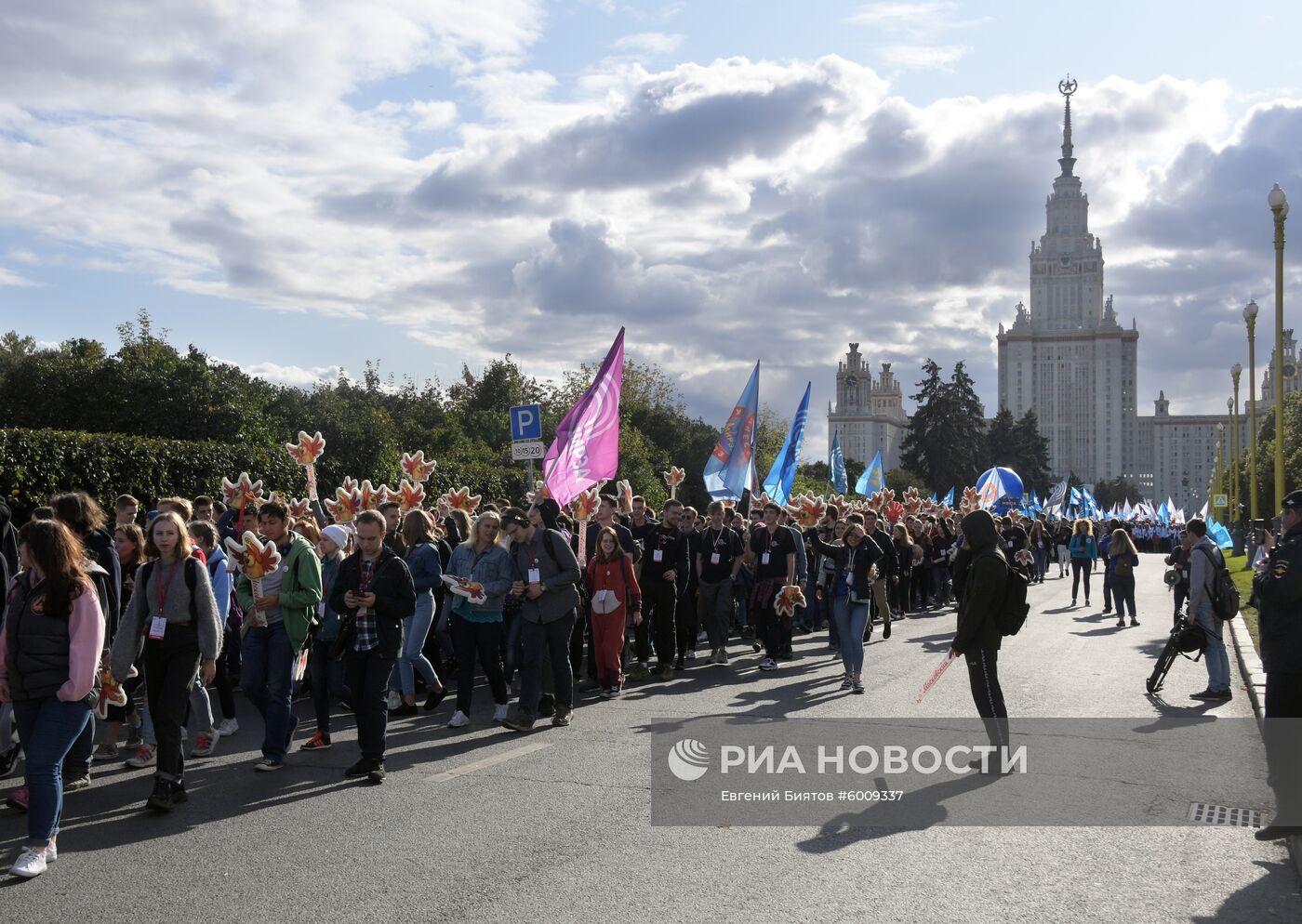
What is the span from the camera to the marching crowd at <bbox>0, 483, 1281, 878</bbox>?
19.7ft

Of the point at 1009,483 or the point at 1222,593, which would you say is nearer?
the point at 1222,593

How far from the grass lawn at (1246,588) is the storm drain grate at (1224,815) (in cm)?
96

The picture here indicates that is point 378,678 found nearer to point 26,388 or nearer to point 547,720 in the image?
point 547,720

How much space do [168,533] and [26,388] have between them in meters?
32.8

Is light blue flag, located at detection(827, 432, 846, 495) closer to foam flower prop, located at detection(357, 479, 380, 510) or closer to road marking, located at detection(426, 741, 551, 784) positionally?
foam flower prop, located at detection(357, 479, 380, 510)

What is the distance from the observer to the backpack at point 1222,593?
37.1 feet

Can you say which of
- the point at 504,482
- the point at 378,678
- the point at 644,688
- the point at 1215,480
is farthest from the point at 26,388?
the point at 1215,480

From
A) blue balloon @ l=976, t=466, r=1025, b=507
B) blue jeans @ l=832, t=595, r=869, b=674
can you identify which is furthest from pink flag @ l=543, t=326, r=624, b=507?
blue balloon @ l=976, t=466, r=1025, b=507

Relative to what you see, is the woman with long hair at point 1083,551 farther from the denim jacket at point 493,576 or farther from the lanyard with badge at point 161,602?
the lanyard with badge at point 161,602

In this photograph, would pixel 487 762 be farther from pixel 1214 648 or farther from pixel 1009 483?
pixel 1009 483

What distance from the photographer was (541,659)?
9.88 meters

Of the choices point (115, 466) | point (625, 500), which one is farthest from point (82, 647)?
point (115, 466)

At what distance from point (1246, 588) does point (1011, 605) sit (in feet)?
68.7

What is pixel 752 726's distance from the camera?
379 inches
